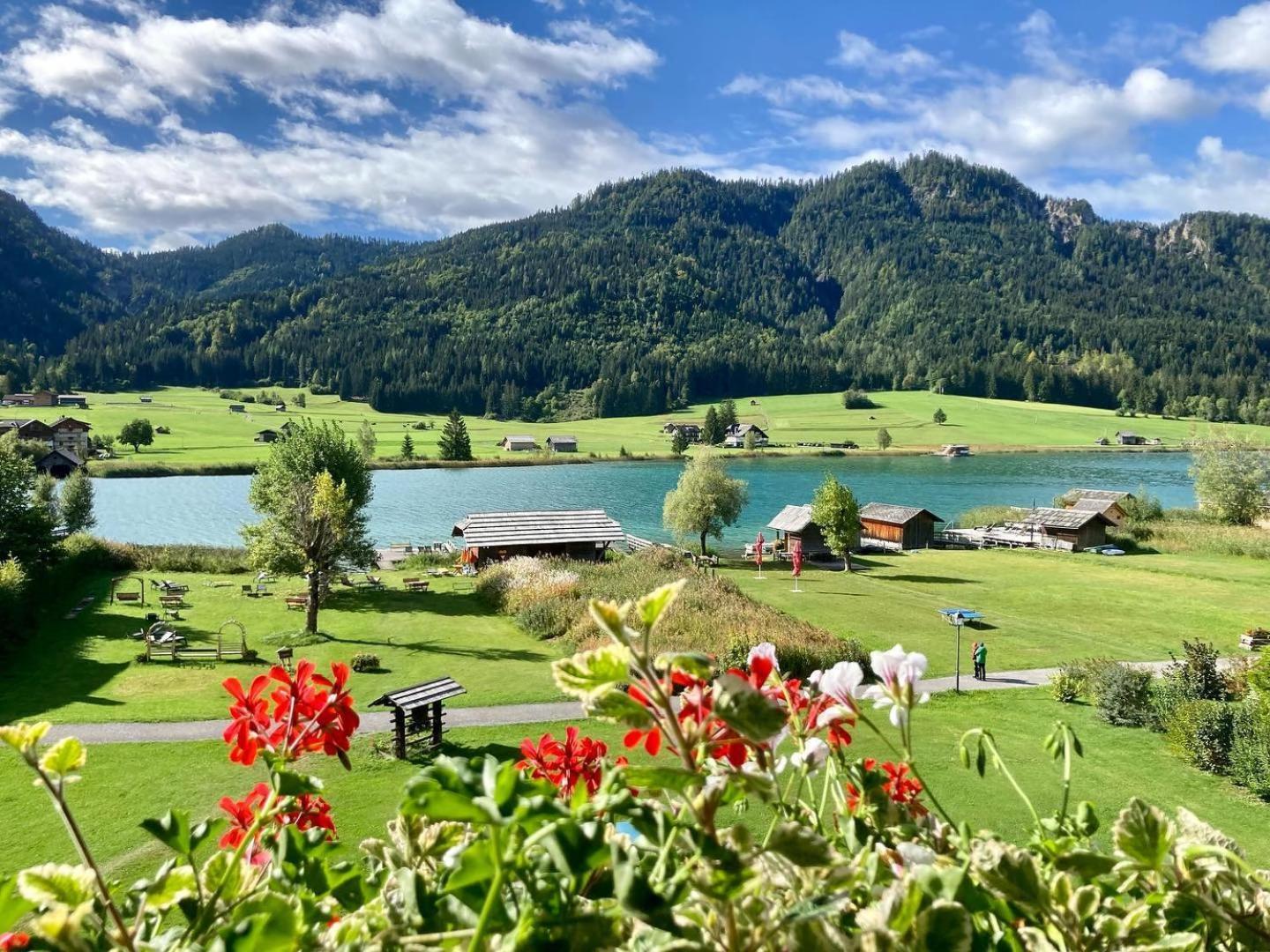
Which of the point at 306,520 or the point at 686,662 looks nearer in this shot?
the point at 686,662

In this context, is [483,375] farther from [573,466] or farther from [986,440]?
[986,440]

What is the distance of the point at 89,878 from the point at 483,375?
583ft

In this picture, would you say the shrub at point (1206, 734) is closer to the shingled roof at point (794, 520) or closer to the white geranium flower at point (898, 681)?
the white geranium flower at point (898, 681)

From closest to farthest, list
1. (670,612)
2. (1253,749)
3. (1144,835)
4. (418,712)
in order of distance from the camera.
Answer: (1144,835)
(1253,749)
(418,712)
(670,612)

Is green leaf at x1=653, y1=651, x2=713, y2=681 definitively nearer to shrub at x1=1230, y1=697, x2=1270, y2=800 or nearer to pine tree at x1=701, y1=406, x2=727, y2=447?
shrub at x1=1230, y1=697, x2=1270, y2=800

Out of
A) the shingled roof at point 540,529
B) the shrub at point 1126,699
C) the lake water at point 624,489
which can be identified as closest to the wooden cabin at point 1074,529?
the lake water at point 624,489

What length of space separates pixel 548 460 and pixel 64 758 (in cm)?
10459

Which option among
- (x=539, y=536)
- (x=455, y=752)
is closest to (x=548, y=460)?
(x=539, y=536)

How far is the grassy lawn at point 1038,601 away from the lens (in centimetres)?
2300

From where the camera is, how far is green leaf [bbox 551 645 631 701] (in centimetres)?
97

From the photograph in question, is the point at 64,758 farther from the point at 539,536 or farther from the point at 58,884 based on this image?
the point at 539,536

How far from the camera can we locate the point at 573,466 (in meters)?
101

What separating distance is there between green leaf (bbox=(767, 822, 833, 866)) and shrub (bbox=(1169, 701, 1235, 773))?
15454mm

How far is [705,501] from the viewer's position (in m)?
41.8
